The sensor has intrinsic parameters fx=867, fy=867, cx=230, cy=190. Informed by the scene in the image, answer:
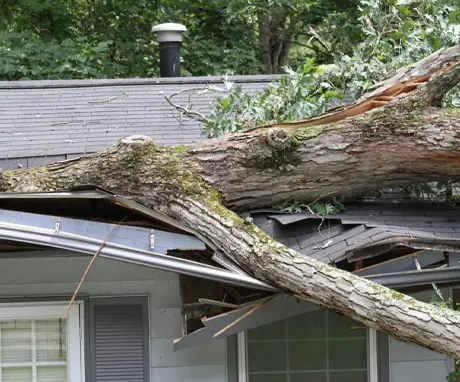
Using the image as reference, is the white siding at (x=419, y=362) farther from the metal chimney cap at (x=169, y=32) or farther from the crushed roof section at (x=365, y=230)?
the metal chimney cap at (x=169, y=32)

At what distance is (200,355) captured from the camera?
21.1ft

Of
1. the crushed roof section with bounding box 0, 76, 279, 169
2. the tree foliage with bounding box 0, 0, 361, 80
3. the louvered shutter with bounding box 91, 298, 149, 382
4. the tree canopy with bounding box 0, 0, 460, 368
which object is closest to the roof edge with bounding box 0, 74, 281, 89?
the crushed roof section with bounding box 0, 76, 279, 169

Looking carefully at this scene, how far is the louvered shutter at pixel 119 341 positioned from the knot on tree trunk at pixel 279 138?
1.63 m

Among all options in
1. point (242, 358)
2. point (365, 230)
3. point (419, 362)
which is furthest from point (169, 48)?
point (365, 230)

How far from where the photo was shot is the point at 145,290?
644 centimetres

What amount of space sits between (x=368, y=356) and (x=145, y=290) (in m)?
1.78

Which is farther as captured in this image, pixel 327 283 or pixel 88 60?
pixel 88 60

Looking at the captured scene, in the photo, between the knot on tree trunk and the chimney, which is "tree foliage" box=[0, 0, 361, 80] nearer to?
the chimney

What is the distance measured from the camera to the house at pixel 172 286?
5.31 meters

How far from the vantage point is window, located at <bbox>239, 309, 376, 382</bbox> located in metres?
6.65

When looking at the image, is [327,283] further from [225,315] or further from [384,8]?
[384,8]

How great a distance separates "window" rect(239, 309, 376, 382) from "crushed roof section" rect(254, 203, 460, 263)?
3.52ft

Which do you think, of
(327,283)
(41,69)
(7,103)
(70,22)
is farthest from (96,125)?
(70,22)

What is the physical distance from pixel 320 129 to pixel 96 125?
244 centimetres
